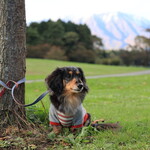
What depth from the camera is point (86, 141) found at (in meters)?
3.94

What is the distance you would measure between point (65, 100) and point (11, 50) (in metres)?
1.33

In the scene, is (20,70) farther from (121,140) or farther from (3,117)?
(121,140)

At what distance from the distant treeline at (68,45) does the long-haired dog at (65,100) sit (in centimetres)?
5505

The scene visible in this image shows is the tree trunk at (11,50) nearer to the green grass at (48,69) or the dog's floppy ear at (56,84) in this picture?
the dog's floppy ear at (56,84)

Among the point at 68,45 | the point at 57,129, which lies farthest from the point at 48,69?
the point at 68,45

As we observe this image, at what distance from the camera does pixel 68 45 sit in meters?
66.7

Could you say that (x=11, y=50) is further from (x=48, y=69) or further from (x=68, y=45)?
(x=68, y=45)

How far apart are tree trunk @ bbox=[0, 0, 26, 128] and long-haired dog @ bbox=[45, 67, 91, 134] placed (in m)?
0.60

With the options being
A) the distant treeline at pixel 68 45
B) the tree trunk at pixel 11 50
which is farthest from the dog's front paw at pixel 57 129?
the distant treeline at pixel 68 45

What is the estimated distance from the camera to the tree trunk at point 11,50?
4301 millimetres

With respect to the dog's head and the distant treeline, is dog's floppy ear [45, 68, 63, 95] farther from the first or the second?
the distant treeline

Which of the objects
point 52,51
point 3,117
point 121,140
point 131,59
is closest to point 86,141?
point 121,140

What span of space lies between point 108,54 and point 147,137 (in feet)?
252

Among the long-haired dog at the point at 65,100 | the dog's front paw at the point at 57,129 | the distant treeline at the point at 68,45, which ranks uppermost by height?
the distant treeline at the point at 68,45
